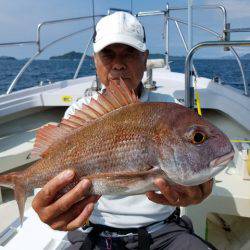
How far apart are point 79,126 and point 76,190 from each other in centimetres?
30

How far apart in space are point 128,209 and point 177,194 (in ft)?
1.85

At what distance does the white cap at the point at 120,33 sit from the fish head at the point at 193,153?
95 centimetres

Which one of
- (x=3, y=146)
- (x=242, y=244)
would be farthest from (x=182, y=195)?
(x=3, y=146)

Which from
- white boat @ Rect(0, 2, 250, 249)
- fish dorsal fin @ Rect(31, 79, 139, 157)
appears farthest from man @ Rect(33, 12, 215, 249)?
white boat @ Rect(0, 2, 250, 249)

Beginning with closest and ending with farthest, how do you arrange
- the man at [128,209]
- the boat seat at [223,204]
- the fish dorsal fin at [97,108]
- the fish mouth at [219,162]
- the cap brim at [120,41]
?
the fish mouth at [219,162] < the fish dorsal fin at [97,108] < the man at [128,209] < the cap brim at [120,41] < the boat seat at [223,204]

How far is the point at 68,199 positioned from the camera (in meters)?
1.64

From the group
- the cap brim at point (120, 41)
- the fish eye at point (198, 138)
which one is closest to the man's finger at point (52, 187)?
the fish eye at point (198, 138)

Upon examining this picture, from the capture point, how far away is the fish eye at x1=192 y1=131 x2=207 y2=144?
5.13 feet

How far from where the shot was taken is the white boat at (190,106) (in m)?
2.76

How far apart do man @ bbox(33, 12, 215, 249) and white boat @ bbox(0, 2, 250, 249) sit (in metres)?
→ 0.49

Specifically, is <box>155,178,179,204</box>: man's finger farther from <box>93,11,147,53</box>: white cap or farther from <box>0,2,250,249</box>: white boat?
<box>0,2,250,249</box>: white boat

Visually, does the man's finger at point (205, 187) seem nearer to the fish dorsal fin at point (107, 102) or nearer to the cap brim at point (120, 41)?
the fish dorsal fin at point (107, 102)

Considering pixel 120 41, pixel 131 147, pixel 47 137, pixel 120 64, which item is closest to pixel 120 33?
pixel 120 41

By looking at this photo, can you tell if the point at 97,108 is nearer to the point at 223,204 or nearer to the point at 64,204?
the point at 64,204
